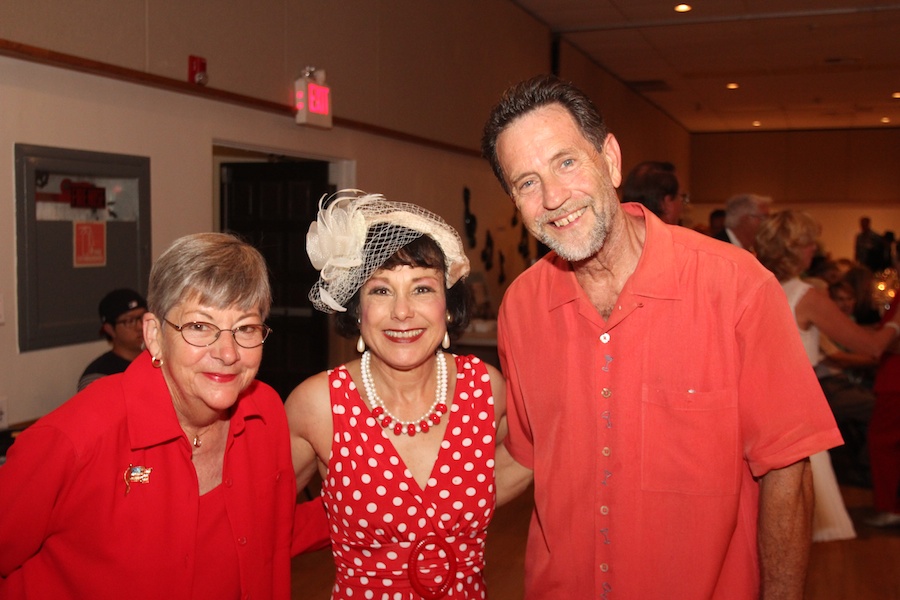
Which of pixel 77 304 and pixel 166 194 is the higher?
pixel 166 194

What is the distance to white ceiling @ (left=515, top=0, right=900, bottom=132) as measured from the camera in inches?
377

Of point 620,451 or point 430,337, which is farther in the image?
point 430,337

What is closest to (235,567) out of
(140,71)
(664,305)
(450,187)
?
(664,305)

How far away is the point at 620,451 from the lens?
186 cm

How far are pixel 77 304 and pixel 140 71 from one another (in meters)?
1.31

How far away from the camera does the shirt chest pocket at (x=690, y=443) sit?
182 centimetres

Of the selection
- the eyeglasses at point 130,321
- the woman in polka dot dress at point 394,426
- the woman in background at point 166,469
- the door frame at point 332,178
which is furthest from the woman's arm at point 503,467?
the door frame at point 332,178

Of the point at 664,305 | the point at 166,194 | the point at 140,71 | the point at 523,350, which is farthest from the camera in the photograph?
the point at 166,194

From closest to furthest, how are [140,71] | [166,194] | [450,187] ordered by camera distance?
[140,71] → [166,194] → [450,187]

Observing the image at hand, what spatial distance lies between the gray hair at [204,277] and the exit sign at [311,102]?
4170 mm

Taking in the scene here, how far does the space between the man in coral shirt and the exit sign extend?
4076 mm

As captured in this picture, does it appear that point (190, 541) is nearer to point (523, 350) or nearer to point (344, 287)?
point (344, 287)

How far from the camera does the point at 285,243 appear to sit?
685cm

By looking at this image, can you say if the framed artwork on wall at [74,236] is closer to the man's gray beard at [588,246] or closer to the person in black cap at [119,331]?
the person in black cap at [119,331]
